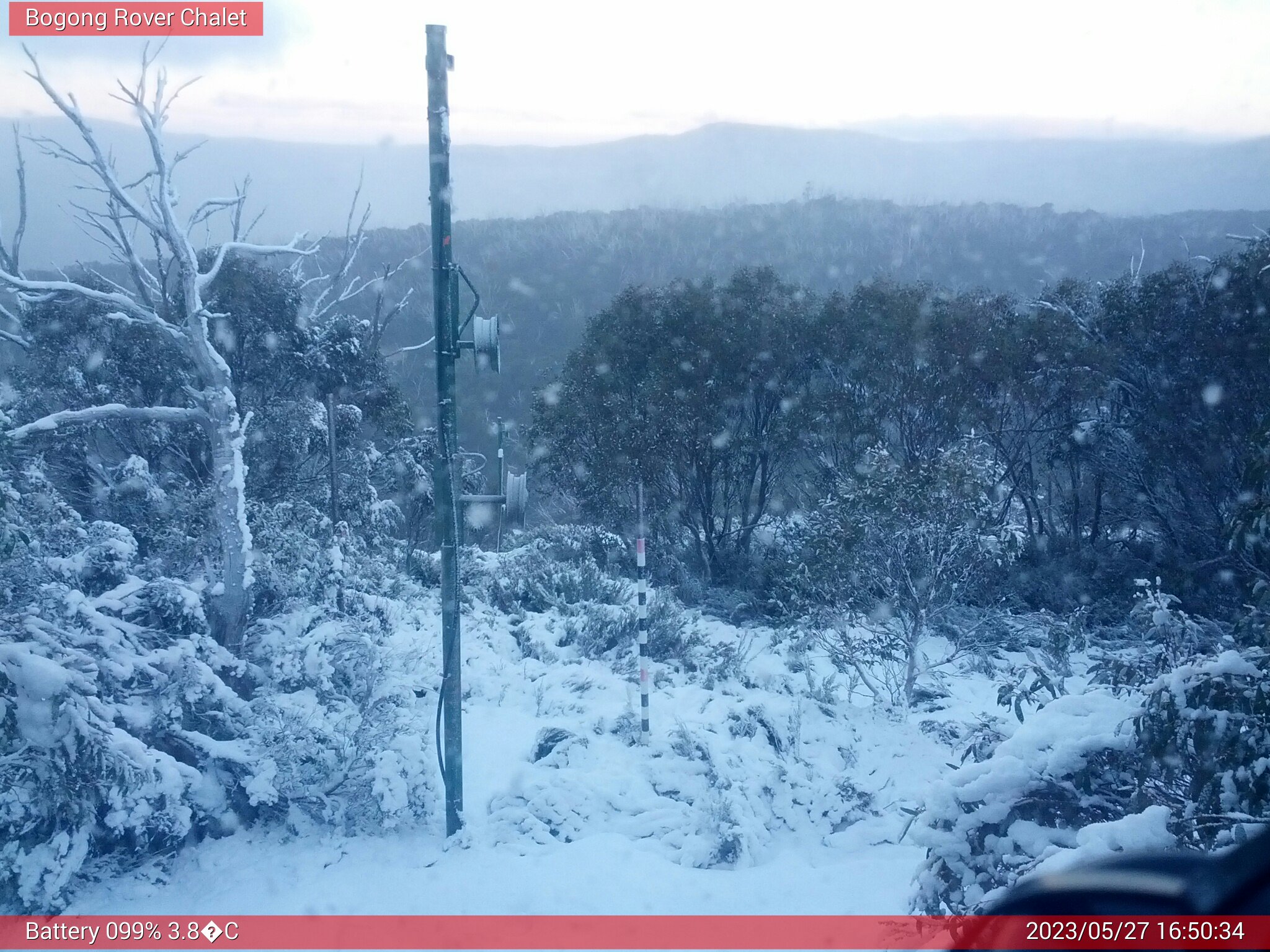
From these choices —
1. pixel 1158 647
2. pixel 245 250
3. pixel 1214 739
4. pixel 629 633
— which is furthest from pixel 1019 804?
pixel 245 250

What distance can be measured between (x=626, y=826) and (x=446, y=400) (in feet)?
9.57

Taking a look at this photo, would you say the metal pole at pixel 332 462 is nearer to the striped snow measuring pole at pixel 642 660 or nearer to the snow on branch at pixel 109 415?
the snow on branch at pixel 109 415

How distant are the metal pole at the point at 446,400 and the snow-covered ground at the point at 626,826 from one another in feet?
1.83

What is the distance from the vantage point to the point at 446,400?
5.21 m

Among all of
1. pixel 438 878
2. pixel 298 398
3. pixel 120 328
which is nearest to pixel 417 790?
pixel 438 878

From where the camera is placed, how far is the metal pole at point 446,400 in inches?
192

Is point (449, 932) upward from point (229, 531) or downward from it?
downward

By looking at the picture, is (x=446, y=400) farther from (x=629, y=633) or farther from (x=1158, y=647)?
(x=629, y=633)

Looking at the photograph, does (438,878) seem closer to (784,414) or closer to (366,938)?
(366,938)

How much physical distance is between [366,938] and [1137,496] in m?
12.6

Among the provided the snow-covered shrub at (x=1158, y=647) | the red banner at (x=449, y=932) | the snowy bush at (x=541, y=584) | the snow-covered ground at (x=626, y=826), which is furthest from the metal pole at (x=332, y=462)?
the snow-covered shrub at (x=1158, y=647)

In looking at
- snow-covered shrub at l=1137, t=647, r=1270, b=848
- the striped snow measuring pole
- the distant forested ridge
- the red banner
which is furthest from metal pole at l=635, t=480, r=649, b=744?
the distant forested ridge

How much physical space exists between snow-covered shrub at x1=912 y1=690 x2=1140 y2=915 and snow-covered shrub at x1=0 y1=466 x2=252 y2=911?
13.3 ft

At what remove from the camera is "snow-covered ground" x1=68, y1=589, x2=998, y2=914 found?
474 cm
